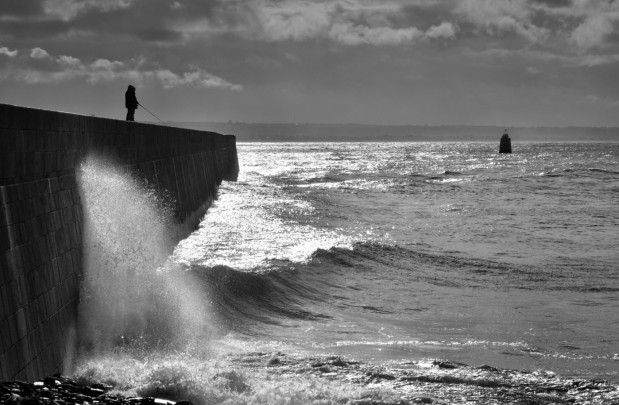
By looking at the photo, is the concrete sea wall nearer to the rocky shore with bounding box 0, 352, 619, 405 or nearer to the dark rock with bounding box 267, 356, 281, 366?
the rocky shore with bounding box 0, 352, 619, 405

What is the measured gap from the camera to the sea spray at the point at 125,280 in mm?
10148

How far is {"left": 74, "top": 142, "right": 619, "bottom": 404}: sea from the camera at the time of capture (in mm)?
8859

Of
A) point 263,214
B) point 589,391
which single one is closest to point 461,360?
point 589,391

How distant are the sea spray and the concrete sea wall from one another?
1.37ft

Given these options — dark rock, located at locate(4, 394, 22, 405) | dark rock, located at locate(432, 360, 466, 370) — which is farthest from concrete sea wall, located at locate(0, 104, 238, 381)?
dark rock, located at locate(432, 360, 466, 370)

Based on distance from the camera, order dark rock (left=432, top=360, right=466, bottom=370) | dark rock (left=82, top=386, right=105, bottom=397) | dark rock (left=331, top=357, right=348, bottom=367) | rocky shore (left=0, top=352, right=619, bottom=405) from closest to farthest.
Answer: dark rock (left=82, top=386, right=105, bottom=397) → rocky shore (left=0, top=352, right=619, bottom=405) → dark rock (left=331, top=357, right=348, bottom=367) → dark rock (left=432, top=360, right=466, bottom=370)

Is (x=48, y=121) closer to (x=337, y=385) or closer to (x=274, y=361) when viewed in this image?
(x=274, y=361)

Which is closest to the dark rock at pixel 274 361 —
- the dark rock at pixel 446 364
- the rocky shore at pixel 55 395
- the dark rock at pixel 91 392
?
the dark rock at pixel 446 364

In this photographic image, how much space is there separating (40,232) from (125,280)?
3.93 meters

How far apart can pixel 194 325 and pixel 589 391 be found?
5502mm

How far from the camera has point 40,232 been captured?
8047 mm

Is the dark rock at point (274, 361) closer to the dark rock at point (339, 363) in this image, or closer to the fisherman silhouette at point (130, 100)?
the dark rock at point (339, 363)

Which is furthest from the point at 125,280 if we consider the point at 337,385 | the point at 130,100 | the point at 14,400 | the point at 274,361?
the point at 130,100

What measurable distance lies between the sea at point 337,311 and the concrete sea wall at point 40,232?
1.75ft
